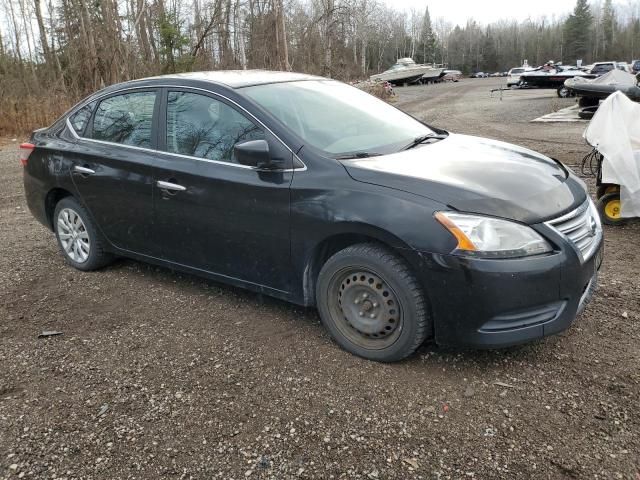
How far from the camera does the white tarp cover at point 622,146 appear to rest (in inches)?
212

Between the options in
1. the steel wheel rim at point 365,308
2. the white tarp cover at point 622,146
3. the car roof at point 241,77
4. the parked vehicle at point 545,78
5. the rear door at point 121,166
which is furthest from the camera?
the parked vehicle at point 545,78

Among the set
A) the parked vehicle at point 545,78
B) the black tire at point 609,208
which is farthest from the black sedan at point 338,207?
the parked vehicle at point 545,78

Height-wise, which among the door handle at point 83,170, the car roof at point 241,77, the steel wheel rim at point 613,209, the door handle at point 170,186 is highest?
the car roof at point 241,77

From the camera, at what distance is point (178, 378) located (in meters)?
3.24

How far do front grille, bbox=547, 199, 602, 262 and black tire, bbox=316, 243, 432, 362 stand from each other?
0.84 metres

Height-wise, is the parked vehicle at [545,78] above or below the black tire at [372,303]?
above

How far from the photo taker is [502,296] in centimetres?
286

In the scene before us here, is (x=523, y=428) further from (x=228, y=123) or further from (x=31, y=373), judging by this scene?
(x=31, y=373)

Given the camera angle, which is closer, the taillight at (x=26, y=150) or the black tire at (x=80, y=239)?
the black tire at (x=80, y=239)

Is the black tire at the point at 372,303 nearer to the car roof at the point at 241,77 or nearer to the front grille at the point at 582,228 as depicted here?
the front grille at the point at 582,228

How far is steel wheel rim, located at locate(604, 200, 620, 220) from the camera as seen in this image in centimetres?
578

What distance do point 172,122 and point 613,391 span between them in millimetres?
3274

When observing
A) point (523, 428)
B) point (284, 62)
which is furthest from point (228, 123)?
point (284, 62)

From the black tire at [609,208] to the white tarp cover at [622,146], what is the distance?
0.31 meters
